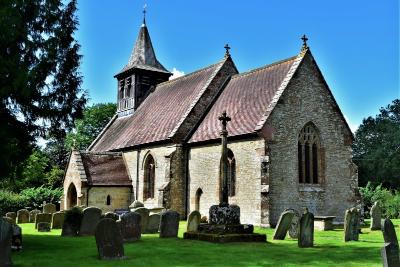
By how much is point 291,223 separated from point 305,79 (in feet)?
32.4

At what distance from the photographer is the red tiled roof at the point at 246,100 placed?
76.2 ft

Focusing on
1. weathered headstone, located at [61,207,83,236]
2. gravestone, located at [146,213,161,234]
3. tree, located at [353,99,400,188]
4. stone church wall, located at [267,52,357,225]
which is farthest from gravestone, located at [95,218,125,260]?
tree, located at [353,99,400,188]

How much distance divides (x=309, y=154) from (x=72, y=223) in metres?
12.6

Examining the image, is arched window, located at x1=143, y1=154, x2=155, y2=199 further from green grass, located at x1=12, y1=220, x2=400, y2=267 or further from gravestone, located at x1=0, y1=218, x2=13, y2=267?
gravestone, located at x1=0, y1=218, x2=13, y2=267

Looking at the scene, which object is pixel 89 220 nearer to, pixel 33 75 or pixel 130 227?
pixel 130 227

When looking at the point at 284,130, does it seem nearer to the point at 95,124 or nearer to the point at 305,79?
the point at 305,79

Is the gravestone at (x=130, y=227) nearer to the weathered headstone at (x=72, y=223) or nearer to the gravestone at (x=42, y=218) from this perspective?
the weathered headstone at (x=72, y=223)

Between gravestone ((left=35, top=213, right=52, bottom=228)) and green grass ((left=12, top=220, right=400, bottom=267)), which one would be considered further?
gravestone ((left=35, top=213, right=52, bottom=228))

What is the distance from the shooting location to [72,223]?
16656 millimetres

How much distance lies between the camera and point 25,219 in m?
26.0

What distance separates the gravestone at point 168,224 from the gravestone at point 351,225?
5.93 meters

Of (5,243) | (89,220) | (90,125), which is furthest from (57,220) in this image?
(90,125)

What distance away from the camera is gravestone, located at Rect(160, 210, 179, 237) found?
16125 mm

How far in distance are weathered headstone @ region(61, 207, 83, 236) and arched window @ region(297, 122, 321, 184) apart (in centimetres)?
1133
